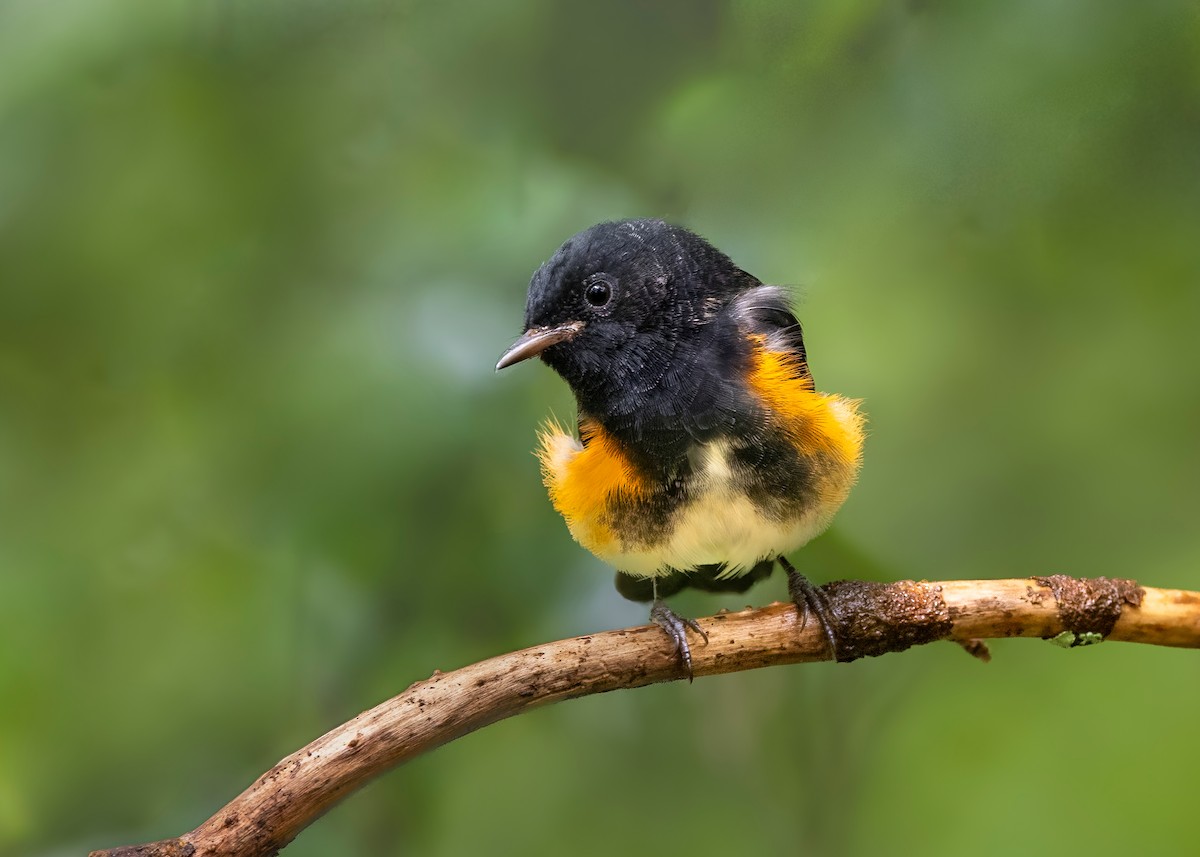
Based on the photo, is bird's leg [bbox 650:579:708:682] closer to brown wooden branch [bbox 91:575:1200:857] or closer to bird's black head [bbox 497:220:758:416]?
brown wooden branch [bbox 91:575:1200:857]

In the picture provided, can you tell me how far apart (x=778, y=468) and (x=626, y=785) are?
0.98 meters

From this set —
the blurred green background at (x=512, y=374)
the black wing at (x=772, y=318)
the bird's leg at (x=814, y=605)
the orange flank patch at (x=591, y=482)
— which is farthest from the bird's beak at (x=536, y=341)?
the bird's leg at (x=814, y=605)

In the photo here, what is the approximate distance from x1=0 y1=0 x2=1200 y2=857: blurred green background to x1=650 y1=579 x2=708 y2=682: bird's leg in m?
0.43

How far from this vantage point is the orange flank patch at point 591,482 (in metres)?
1.70

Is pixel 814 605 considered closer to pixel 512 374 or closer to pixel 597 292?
pixel 597 292

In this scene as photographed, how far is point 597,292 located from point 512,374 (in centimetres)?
51

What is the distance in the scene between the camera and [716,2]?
2246 mm

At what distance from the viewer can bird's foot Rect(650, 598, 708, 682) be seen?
162 cm

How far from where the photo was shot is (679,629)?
165cm

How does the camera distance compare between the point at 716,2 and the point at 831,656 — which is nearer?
the point at 831,656

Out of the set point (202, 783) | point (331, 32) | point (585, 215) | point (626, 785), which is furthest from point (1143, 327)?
point (202, 783)

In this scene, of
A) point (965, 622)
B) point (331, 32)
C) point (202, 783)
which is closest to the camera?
point (965, 622)

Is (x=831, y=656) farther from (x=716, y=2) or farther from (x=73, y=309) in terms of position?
(x=73, y=309)

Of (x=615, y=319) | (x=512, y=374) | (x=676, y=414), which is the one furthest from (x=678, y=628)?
(x=512, y=374)
